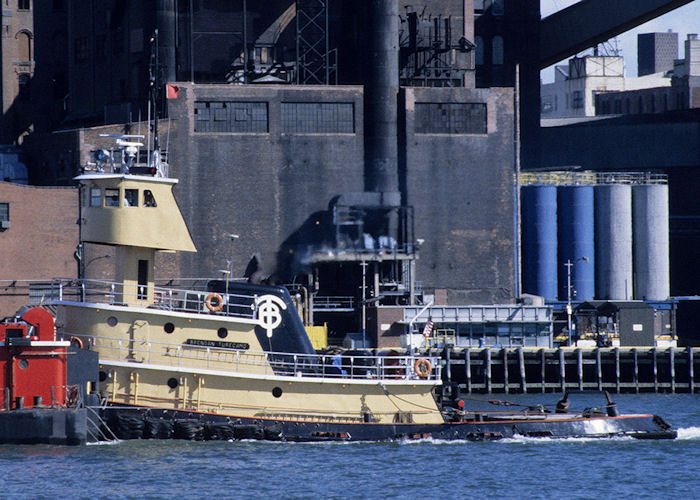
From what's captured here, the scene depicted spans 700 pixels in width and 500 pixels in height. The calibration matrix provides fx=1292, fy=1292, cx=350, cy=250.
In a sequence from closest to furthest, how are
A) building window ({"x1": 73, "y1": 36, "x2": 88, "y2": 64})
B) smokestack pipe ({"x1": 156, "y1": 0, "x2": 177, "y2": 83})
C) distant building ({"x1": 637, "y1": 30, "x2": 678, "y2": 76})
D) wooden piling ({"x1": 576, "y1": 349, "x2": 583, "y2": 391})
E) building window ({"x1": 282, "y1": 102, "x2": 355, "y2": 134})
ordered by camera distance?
→ wooden piling ({"x1": 576, "y1": 349, "x2": 583, "y2": 391}), building window ({"x1": 282, "y1": 102, "x2": 355, "y2": 134}), smokestack pipe ({"x1": 156, "y1": 0, "x2": 177, "y2": 83}), building window ({"x1": 73, "y1": 36, "x2": 88, "y2": 64}), distant building ({"x1": 637, "y1": 30, "x2": 678, "y2": 76})

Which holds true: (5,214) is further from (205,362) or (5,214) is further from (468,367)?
(205,362)

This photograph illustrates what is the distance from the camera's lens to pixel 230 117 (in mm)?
68750

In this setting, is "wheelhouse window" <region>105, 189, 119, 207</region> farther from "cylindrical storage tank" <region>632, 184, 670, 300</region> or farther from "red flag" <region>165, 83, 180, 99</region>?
"cylindrical storage tank" <region>632, 184, 670, 300</region>

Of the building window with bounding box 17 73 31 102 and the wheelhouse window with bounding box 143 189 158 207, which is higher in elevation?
the building window with bounding box 17 73 31 102

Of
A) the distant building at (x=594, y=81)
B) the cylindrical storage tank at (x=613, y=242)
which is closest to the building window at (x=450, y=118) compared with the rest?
the cylindrical storage tank at (x=613, y=242)

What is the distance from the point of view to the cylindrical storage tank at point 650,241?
79938 millimetres

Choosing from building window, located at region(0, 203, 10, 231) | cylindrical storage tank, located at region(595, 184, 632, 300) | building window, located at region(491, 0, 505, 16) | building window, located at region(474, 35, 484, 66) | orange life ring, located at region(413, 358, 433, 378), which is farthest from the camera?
building window, located at region(491, 0, 505, 16)

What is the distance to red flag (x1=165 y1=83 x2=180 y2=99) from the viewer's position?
67.1 metres

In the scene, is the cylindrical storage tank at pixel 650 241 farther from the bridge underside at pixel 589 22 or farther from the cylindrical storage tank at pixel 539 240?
the bridge underside at pixel 589 22

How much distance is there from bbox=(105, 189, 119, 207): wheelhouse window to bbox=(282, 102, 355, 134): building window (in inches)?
1260

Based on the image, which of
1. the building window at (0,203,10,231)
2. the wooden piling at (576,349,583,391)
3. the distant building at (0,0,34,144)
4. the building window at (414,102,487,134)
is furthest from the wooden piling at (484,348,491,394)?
the distant building at (0,0,34,144)

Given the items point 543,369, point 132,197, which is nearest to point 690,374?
point 543,369

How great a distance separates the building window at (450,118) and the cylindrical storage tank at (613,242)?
13.3 meters

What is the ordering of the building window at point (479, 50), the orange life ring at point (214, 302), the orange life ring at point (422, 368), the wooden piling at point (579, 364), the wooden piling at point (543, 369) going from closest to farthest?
1. the orange life ring at point (214, 302)
2. the orange life ring at point (422, 368)
3. the wooden piling at point (579, 364)
4. the wooden piling at point (543, 369)
5. the building window at point (479, 50)
